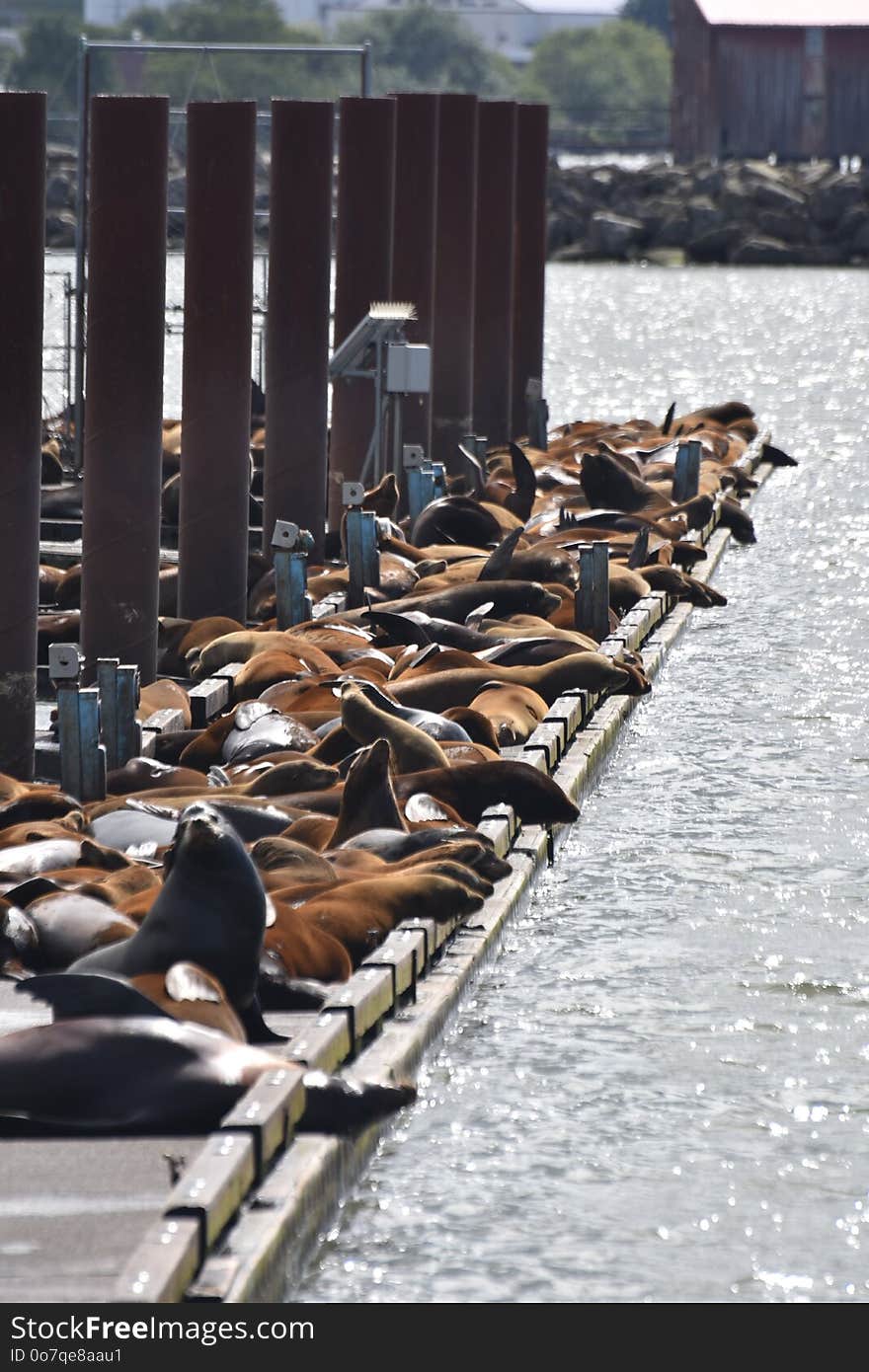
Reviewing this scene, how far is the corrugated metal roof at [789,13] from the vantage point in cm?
8912

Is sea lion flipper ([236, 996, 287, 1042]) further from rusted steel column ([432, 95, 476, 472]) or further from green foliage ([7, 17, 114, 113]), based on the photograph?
green foliage ([7, 17, 114, 113])

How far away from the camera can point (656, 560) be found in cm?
1809

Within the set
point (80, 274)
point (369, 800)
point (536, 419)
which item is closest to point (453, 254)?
point (536, 419)

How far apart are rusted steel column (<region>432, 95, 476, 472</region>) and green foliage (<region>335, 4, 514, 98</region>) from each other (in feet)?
473

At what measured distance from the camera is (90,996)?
7.07 metres

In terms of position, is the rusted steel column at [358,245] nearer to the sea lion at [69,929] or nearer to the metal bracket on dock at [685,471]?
the metal bracket on dock at [685,471]

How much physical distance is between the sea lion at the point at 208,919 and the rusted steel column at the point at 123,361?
4935 mm

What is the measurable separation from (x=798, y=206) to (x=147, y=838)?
79.1 metres

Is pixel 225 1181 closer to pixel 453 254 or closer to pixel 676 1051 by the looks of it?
pixel 676 1051

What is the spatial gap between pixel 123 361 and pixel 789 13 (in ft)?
268

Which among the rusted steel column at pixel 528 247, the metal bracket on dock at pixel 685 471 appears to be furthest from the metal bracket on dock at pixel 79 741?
the rusted steel column at pixel 528 247

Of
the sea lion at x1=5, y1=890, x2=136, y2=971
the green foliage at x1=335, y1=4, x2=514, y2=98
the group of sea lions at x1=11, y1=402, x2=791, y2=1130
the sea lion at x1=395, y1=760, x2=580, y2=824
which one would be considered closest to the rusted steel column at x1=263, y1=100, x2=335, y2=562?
the group of sea lions at x1=11, y1=402, x2=791, y2=1130

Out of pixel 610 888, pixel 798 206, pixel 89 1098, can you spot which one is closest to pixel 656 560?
pixel 610 888

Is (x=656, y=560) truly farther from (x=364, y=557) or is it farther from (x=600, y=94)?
(x=600, y=94)
